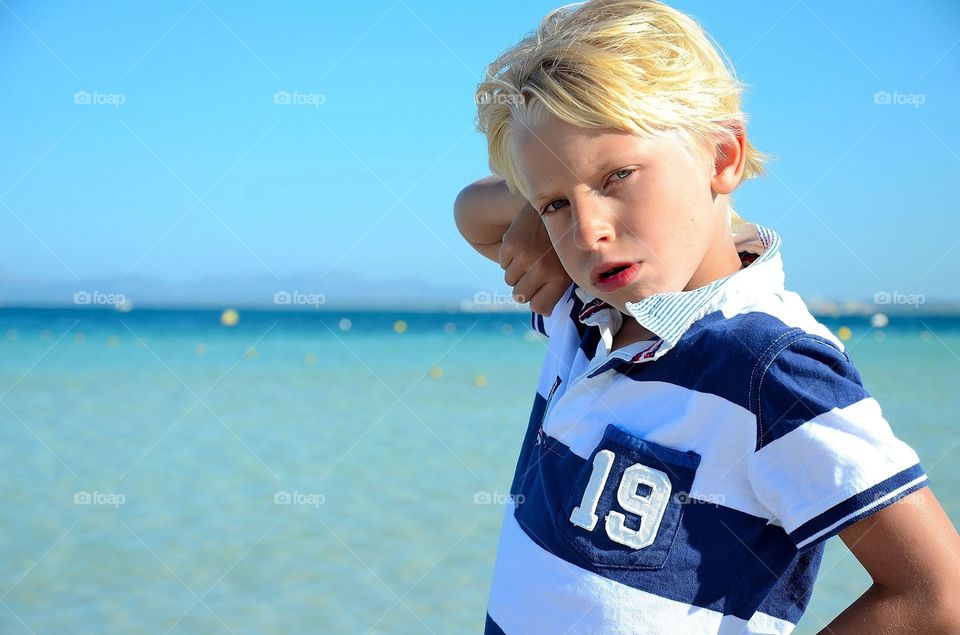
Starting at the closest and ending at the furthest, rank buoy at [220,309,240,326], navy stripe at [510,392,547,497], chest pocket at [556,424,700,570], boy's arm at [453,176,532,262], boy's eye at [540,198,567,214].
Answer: chest pocket at [556,424,700,570]
boy's eye at [540,198,567,214]
navy stripe at [510,392,547,497]
boy's arm at [453,176,532,262]
buoy at [220,309,240,326]

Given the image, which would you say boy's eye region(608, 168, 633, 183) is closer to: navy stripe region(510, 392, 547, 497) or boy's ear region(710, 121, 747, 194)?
boy's ear region(710, 121, 747, 194)

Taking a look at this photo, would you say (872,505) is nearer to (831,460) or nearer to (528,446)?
(831,460)

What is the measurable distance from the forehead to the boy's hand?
264 millimetres

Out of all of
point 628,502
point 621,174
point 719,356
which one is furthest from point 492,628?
point 621,174

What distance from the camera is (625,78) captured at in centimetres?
86

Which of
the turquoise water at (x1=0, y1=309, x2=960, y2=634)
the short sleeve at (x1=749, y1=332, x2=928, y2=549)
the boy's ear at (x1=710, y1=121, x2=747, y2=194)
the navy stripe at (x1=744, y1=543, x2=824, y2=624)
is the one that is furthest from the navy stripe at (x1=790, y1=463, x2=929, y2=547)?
the turquoise water at (x1=0, y1=309, x2=960, y2=634)

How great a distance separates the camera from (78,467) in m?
4.39

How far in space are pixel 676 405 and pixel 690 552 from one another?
14cm

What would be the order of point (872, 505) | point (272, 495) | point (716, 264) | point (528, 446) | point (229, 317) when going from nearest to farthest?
1. point (872, 505)
2. point (716, 264)
3. point (528, 446)
4. point (272, 495)
5. point (229, 317)

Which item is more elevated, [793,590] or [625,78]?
[625,78]

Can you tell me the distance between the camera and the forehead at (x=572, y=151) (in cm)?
85

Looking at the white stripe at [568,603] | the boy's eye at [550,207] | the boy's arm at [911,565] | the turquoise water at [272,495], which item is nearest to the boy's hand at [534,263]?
the boy's eye at [550,207]

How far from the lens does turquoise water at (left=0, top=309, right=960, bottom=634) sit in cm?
286

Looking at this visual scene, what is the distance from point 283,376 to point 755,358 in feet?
25.3
